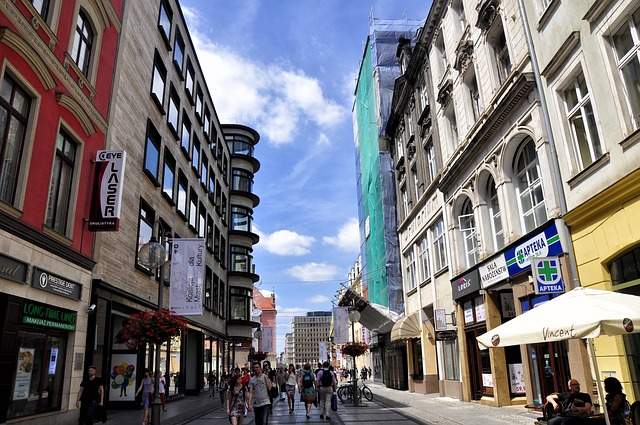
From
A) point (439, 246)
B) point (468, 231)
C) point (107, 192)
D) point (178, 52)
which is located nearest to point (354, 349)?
point (439, 246)

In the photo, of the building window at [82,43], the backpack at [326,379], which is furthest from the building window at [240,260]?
the building window at [82,43]

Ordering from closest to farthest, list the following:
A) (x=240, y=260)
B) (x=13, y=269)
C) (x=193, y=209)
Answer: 1. (x=13, y=269)
2. (x=193, y=209)
3. (x=240, y=260)

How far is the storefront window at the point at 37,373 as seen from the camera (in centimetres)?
1182

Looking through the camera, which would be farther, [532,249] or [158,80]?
[158,80]

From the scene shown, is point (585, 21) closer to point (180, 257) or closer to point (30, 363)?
point (30, 363)

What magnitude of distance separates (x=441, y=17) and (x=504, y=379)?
55.8 feet

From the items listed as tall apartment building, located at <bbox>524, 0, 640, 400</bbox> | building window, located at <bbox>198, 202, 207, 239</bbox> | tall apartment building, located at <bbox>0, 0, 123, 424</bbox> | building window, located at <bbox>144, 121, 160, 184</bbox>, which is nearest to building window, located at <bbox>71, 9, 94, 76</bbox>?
tall apartment building, located at <bbox>0, 0, 123, 424</bbox>

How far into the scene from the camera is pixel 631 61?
10.3 meters

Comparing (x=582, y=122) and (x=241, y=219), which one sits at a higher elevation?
(x=241, y=219)

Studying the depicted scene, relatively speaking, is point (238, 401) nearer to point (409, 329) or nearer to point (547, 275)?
point (547, 275)

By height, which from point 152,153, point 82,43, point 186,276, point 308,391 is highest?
point 82,43

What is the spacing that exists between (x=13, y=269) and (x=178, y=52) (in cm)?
2048

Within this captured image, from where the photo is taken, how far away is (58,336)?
1373 cm

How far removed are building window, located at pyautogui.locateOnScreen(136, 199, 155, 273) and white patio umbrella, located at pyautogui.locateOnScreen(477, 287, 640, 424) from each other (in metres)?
16.1
